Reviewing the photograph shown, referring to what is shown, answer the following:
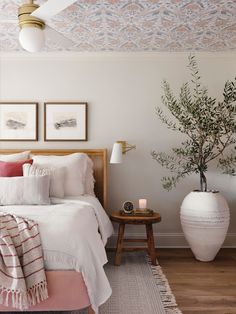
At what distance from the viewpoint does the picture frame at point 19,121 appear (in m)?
4.60

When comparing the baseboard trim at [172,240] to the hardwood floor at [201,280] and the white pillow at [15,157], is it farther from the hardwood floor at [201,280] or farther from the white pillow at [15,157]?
the white pillow at [15,157]

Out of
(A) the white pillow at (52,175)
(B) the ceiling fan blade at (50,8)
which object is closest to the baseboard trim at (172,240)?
(A) the white pillow at (52,175)

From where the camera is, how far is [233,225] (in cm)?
465

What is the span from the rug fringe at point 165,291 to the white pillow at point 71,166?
46.2 inches

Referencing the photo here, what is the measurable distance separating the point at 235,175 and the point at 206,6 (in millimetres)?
2087

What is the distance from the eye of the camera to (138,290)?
3092mm

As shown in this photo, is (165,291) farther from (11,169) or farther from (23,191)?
(11,169)

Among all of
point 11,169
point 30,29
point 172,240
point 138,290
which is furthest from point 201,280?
point 30,29

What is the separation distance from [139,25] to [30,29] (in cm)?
145

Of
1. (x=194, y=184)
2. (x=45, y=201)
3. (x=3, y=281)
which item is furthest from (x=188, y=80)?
(x=3, y=281)

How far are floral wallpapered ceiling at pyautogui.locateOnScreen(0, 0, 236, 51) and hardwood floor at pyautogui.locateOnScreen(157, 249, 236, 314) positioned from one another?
2.34m

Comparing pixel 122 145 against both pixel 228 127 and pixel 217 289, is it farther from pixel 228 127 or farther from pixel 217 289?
pixel 217 289

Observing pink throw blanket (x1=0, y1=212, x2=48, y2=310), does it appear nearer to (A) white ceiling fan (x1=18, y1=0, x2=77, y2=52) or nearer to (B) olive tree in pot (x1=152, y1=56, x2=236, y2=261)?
(A) white ceiling fan (x1=18, y1=0, x2=77, y2=52)

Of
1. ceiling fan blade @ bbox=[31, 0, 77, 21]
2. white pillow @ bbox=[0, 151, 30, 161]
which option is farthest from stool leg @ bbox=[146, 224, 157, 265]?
ceiling fan blade @ bbox=[31, 0, 77, 21]
